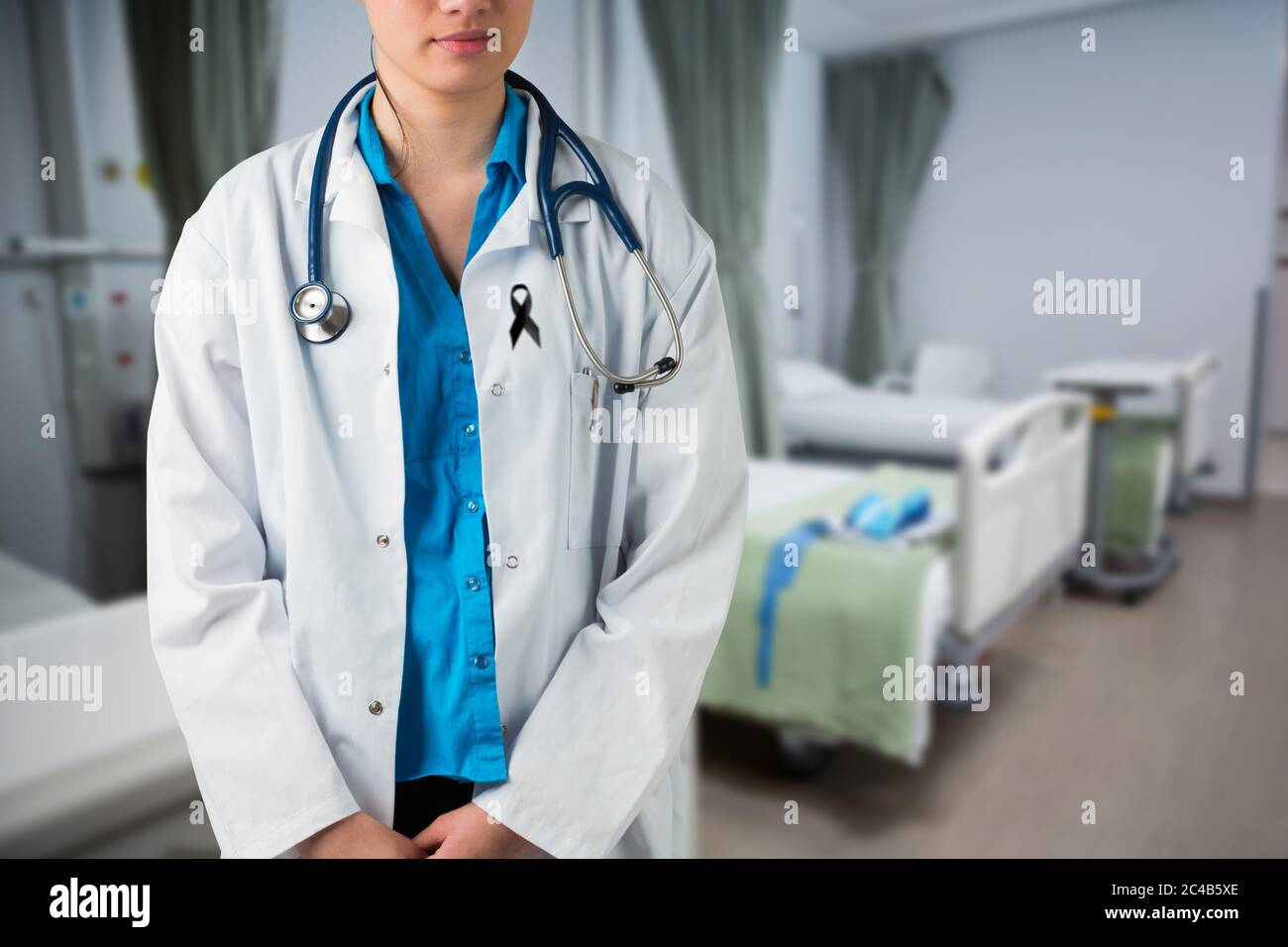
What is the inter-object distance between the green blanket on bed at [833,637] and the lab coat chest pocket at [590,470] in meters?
1.27

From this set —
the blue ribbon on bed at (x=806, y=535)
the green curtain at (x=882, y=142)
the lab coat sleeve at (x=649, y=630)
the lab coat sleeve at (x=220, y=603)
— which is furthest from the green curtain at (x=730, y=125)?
the lab coat sleeve at (x=220, y=603)

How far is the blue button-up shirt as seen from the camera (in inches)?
19.8

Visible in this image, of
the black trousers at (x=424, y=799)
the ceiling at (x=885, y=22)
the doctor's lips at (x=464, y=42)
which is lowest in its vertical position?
the black trousers at (x=424, y=799)

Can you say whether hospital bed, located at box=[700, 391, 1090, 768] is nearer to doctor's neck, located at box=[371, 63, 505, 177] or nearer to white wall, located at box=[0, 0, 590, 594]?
white wall, located at box=[0, 0, 590, 594]

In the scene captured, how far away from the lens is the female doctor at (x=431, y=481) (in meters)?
0.48

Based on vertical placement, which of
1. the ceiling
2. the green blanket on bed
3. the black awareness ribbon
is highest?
the ceiling

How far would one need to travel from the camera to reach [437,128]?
50 centimetres

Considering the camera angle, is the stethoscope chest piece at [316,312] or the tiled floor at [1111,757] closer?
the stethoscope chest piece at [316,312]

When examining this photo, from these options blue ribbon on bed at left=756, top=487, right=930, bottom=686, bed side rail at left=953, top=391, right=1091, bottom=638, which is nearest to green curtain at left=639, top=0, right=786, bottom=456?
blue ribbon on bed at left=756, top=487, right=930, bottom=686

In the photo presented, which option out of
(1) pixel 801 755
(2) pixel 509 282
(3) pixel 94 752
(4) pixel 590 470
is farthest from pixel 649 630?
(1) pixel 801 755

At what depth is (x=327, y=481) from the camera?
1.62 ft

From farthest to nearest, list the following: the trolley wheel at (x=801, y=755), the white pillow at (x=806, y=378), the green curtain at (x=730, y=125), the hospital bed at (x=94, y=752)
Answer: the trolley wheel at (x=801, y=755)
the white pillow at (x=806, y=378)
the green curtain at (x=730, y=125)
the hospital bed at (x=94, y=752)

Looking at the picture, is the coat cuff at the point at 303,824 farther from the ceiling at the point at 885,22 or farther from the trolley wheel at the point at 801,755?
the trolley wheel at the point at 801,755

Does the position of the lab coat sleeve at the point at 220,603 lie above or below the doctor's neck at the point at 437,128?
below
